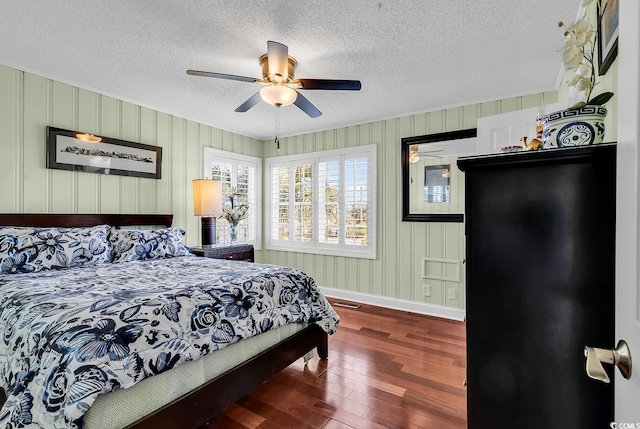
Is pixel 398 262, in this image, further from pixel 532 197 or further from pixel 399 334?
pixel 532 197

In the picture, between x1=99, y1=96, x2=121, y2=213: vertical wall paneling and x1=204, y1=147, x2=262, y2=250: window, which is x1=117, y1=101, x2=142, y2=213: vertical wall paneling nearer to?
x1=99, y1=96, x2=121, y2=213: vertical wall paneling

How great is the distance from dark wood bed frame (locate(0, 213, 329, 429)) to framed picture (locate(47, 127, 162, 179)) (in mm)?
541

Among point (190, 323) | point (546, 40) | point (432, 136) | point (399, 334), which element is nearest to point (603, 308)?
point (190, 323)

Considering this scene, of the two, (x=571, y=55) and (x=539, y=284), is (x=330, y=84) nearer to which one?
(x=571, y=55)

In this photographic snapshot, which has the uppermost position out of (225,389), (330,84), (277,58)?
(277,58)

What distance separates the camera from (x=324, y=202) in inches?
183

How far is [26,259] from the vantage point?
2322mm

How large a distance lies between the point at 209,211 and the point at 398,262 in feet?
8.31

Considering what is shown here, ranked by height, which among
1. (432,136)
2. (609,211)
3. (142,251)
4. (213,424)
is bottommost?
(213,424)

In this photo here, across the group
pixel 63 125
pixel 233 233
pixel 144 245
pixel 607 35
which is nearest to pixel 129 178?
pixel 63 125

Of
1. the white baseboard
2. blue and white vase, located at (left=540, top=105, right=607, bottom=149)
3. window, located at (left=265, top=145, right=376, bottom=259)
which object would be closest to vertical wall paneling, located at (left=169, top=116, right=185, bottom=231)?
window, located at (left=265, top=145, right=376, bottom=259)

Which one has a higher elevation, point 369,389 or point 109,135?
point 109,135

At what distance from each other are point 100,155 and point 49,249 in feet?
4.14

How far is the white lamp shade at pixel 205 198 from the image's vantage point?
386 cm
